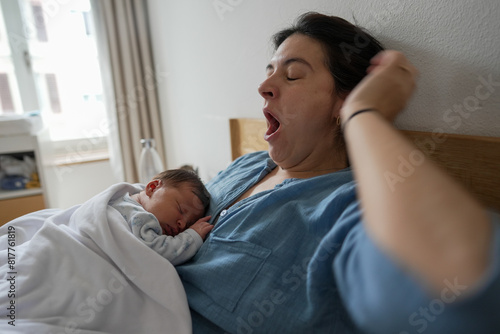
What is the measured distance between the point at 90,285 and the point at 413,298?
70cm

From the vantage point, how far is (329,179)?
823mm

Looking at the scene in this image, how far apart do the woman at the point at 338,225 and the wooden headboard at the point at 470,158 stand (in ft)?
0.73

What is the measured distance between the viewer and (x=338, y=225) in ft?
1.97

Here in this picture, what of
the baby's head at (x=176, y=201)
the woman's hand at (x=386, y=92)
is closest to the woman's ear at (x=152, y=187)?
the baby's head at (x=176, y=201)

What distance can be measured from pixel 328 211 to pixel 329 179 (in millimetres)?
150

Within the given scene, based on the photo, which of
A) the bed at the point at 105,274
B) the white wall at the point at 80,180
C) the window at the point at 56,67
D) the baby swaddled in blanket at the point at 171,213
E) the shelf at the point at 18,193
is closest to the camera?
the bed at the point at 105,274

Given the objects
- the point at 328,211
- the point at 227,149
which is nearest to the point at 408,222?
Result: the point at 328,211

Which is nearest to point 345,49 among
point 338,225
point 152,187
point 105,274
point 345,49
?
point 345,49

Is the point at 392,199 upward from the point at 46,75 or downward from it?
downward

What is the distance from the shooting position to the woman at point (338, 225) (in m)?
0.41

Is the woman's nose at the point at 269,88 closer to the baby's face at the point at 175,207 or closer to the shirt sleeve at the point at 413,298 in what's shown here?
the baby's face at the point at 175,207

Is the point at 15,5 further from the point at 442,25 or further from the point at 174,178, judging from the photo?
the point at 442,25

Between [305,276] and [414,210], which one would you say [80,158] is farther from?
[414,210]

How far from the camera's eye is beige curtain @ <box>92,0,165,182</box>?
265cm
